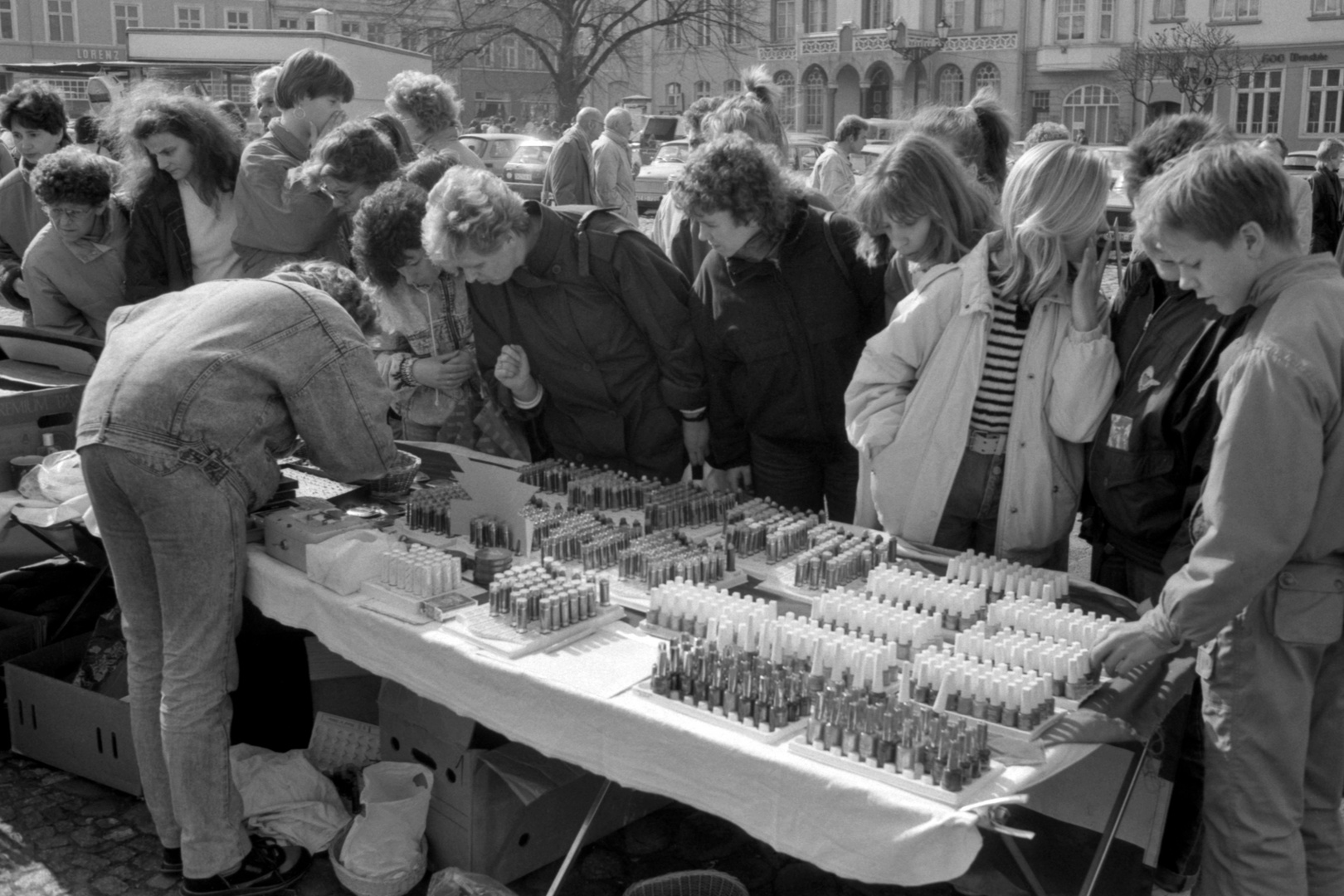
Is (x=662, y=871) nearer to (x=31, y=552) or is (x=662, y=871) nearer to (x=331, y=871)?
(x=331, y=871)

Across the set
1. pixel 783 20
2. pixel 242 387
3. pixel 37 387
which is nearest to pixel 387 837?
pixel 242 387

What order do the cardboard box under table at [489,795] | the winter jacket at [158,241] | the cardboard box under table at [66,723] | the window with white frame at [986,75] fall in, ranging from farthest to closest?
the window with white frame at [986,75], the winter jacket at [158,241], the cardboard box under table at [66,723], the cardboard box under table at [489,795]

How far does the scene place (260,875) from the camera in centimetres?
277

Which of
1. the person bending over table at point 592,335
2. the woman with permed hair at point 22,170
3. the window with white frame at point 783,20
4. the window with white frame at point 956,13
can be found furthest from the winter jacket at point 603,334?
the window with white frame at point 783,20

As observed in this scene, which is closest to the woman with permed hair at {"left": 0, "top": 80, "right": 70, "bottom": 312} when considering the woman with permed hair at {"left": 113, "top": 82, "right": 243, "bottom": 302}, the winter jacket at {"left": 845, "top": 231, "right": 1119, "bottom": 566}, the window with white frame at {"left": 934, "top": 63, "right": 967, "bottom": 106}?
the woman with permed hair at {"left": 113, "top": 82, "right": 243, "bottom": 302}

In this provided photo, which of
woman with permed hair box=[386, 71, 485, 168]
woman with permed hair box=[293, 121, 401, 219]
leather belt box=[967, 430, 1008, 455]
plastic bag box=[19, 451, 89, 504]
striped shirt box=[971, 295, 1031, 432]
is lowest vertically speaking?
plastic bag box=[19, 451, 89, 504]

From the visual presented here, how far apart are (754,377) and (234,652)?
145 cm

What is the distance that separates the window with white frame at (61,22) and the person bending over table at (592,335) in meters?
41.7

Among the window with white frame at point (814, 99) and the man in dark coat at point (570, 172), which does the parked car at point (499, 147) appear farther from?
the window with white frame at point (814, 99)

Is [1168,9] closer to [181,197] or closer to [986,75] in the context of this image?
[986,75]

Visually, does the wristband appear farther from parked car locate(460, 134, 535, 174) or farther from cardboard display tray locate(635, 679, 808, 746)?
parked car locate(460, 134, 535, 174)

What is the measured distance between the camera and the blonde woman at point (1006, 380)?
8.82ft

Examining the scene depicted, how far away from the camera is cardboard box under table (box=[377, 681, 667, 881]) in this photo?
2.68 metres

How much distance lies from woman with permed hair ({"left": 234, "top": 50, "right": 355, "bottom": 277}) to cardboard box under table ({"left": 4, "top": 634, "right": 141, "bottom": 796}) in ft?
4.63
